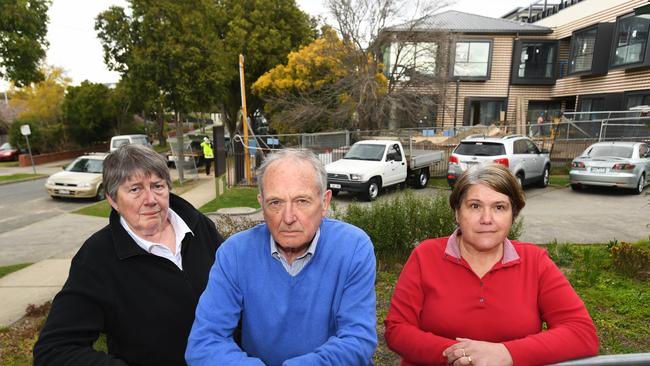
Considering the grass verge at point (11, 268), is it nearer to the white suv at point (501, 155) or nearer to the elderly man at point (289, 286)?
the elderly man at point (289, 286)

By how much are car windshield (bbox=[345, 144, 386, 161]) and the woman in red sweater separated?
32.6 feet

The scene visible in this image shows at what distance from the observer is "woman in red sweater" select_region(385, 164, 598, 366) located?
1.66 m

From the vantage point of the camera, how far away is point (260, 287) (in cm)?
152

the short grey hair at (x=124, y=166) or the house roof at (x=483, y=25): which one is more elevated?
the house roof at (x=483, y=25)

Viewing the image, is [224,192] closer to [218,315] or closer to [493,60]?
[218,315]

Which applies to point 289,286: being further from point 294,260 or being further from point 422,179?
point 422,179

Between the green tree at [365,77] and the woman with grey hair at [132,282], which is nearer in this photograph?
the woman with grey hair at [132,282]

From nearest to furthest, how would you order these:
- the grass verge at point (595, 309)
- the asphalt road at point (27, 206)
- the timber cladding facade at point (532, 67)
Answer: the grass verge at point (595, 309)
the asphalt road at point (27, 206)
the timber cladding facade at point (532, 67)

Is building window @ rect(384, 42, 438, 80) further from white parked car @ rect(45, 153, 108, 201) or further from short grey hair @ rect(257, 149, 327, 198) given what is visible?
short grey hair @ rect(257, 149, 327, 198)

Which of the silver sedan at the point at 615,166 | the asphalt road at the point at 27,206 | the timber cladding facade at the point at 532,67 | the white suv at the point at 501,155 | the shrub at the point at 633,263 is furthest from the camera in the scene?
the timber cladding facade at the point at 532,67

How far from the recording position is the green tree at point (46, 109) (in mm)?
28284

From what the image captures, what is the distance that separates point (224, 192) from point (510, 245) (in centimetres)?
1185

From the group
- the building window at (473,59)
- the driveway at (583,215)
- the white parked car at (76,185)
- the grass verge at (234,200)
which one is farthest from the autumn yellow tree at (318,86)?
the building window at (473,59)

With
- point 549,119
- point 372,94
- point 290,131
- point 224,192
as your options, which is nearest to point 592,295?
point 224,192
